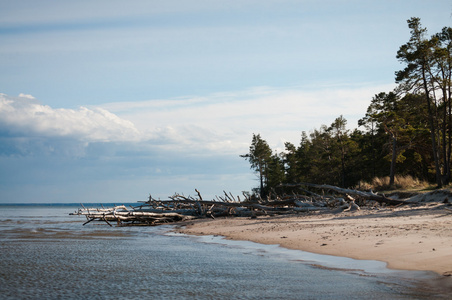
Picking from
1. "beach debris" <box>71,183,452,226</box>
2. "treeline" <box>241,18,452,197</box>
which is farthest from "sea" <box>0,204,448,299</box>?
"treeline" <box>241,18,452,197</box>

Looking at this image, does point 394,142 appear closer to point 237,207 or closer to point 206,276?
point 237,207

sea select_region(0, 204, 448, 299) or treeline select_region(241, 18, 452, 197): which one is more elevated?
treeline select_region(241, 18, 452, 197)

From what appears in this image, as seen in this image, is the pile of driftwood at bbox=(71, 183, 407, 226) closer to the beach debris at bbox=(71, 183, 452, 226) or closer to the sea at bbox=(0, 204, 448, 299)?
the beach debris at bbox=(71, 183, 452, 226)

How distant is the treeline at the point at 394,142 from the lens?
3256cm

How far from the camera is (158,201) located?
30859 millimetres

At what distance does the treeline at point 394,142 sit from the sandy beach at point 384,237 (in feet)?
53.6

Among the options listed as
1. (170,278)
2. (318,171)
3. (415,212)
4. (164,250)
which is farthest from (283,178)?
(170,278)

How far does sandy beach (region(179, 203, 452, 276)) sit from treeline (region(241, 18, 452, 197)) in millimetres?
16353

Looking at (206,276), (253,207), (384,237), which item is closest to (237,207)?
(253,207)

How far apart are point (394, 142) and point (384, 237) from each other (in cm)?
3368

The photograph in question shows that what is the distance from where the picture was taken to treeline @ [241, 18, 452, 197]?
3256 centimetres

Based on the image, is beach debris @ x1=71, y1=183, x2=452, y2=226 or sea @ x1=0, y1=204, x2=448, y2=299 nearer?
sea @ x1=0, y1=204, x2=448, y2=299

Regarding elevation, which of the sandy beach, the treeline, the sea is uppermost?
the treeline

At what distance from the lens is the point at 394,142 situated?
141 feet
